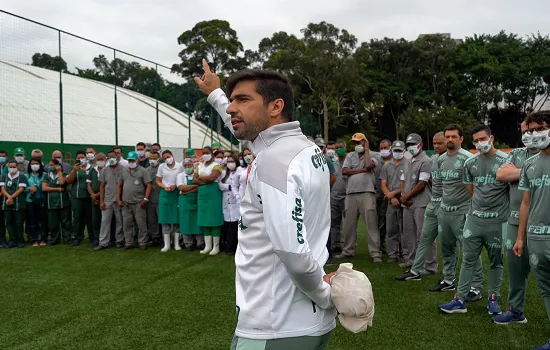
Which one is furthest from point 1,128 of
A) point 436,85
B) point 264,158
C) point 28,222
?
point 436,85

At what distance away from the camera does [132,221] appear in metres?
9.62

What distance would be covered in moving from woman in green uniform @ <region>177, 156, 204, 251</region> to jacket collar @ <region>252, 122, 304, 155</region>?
24.0ft

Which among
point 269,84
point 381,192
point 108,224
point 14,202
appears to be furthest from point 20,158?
point 269,84

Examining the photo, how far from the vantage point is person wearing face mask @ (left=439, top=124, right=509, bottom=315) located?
503 cm

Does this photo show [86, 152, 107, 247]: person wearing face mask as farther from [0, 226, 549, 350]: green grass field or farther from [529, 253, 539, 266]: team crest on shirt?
[529, 253, 539, 266]: team crest on shirt

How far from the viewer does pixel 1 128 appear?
13562 mm

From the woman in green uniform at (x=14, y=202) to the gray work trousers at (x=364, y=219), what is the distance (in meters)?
6.91

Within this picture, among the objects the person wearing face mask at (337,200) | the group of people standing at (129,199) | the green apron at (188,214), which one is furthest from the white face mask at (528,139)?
the green apron at (188,214)

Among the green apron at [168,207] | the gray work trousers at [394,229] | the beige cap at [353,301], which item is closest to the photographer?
the beige cap at [353,301]

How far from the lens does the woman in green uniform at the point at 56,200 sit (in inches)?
400

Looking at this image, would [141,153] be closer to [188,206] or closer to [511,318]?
[188,206]

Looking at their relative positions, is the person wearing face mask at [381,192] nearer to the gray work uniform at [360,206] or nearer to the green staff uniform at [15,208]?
the gray work uniform at [360,206]

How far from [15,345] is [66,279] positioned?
2.73 m

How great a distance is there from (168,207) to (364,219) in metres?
3.94
